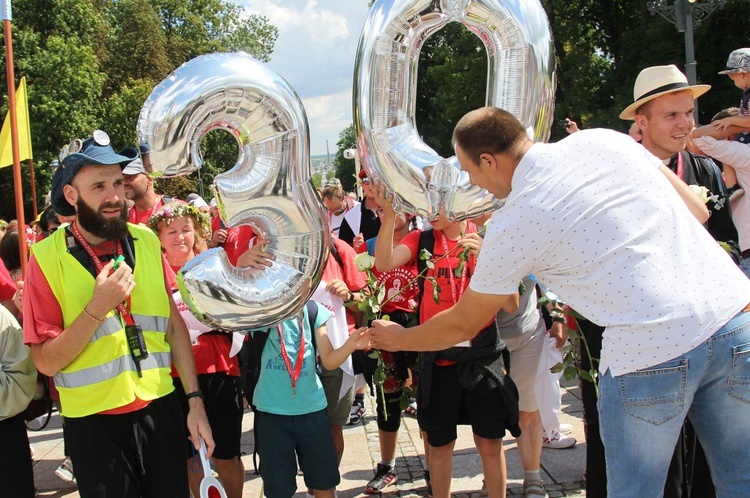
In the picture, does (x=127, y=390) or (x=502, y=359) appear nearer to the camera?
(x=127, y=390)

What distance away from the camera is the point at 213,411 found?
3662mm

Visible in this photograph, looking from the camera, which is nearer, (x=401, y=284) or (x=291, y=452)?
(x=291, y=452)

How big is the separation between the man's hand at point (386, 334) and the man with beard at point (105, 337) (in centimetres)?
79

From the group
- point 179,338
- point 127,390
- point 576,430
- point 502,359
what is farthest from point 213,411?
point 576,430

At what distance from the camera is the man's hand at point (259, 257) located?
275 cm

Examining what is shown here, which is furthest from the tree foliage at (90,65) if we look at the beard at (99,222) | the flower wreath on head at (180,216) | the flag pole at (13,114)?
the beard at (99,222)

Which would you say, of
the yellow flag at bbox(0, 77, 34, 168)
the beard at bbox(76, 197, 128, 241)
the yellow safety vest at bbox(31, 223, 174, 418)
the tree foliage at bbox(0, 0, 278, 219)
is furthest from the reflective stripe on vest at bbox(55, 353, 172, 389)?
the tree foliage at bbox(0, 0, 278, 219)

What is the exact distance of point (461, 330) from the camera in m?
2.55

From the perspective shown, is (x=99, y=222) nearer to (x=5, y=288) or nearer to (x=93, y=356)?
(x=93, y=356)

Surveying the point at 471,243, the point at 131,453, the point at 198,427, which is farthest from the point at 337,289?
the point at 131,453

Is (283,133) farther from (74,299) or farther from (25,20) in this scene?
(25,20)

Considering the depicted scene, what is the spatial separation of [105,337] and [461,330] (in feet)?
4.54

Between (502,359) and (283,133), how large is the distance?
1.77 metres

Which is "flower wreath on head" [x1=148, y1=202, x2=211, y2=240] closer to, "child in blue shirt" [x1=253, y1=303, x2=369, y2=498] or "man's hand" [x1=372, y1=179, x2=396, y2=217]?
"child in blue shirt" [x1=253, y1=303, x2=369, y2=498]
